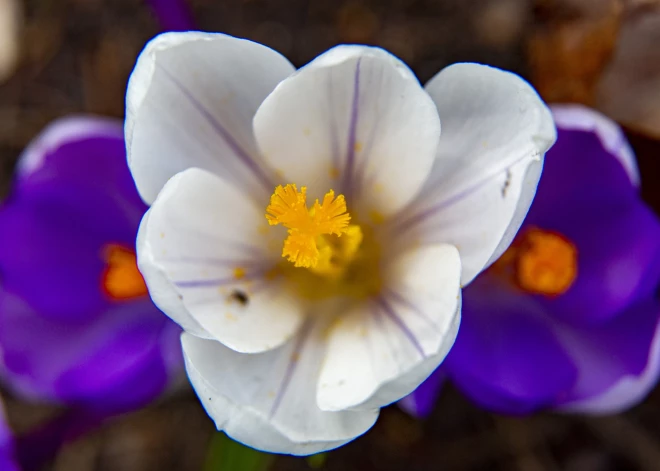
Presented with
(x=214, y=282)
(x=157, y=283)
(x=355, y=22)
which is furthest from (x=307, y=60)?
(x=157, y=283)

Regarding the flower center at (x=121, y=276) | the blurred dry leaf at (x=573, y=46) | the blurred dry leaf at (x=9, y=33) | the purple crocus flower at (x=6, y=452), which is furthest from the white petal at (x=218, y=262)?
the blurred dry leaf at (x=9, y=33)

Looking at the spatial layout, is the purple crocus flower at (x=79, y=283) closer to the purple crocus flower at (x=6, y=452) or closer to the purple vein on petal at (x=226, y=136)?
the purple crocus flower at (x=6, y=452)

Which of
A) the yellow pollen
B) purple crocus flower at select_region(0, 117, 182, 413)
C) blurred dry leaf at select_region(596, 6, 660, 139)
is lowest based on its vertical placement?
purple crocus flower at select_region(0, 117, 182, 413)

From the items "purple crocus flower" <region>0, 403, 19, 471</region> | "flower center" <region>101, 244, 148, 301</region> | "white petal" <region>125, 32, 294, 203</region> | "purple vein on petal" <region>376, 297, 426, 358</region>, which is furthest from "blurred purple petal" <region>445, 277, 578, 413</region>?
"purple crocus flower" <region>0, 403, 19, 471</region>

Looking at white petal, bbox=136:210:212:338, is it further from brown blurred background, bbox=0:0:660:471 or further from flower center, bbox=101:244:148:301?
brown blurred background, bbox=0:0:660:471

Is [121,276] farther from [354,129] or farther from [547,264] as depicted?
[547,264]

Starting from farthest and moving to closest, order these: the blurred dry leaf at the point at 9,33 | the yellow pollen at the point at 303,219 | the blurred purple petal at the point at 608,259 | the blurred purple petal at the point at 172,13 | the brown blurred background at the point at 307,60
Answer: the blurred dry leaf at the point at 9,33
the brown blurred background at the point at 307,60
the blurred purple petal at the point at 172,13
the blurred purple petal at the point at 608,259
the yellow pollen at the point at 303,219
